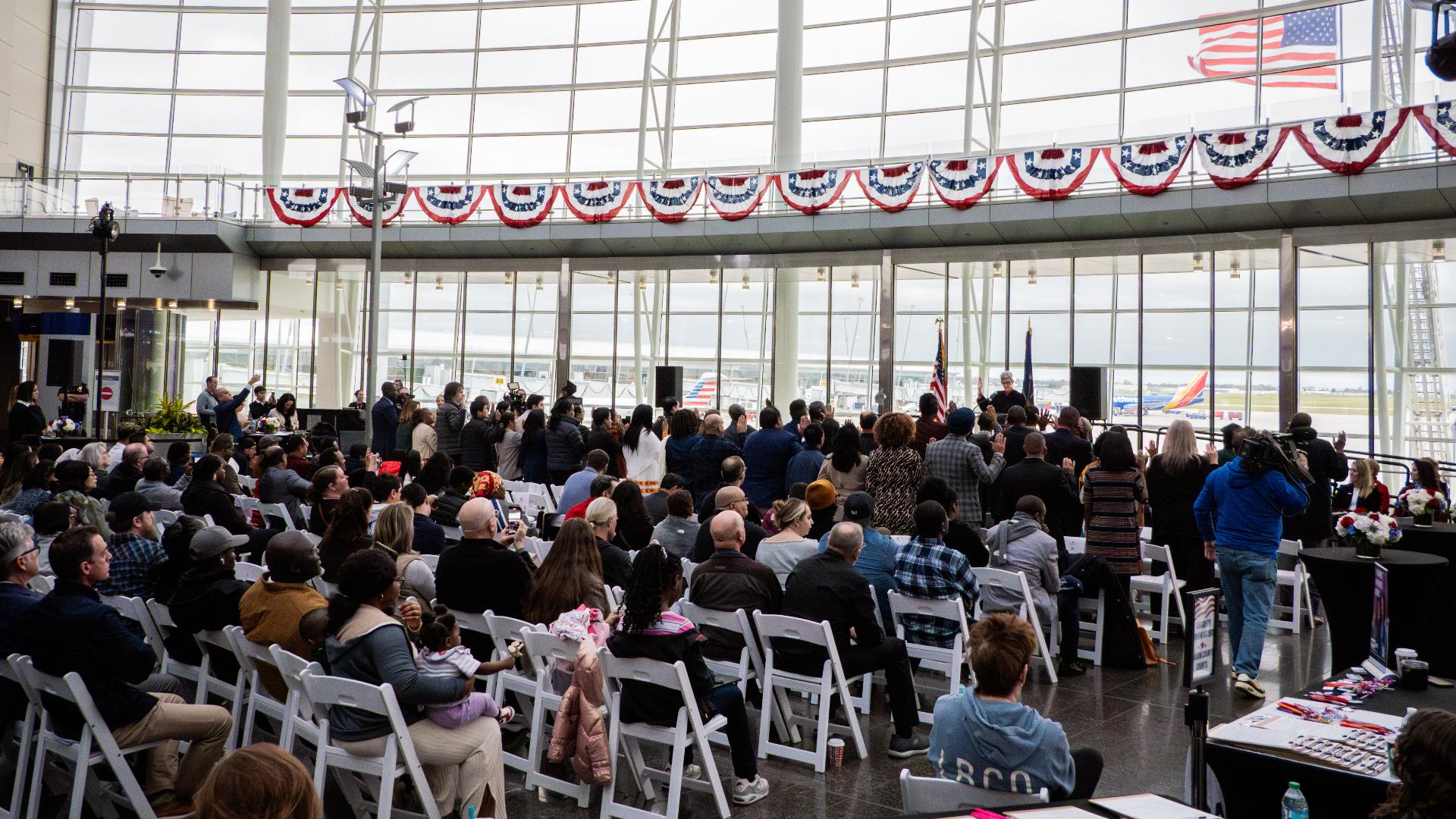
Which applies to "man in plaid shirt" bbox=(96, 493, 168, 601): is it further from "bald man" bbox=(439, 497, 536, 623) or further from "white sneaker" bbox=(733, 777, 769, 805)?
"white sneaker" bbox=(733, 777, 769, 805)

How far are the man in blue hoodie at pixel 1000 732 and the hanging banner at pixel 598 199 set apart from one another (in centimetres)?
1584

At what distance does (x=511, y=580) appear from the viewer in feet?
17.0

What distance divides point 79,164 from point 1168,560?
27.1 m

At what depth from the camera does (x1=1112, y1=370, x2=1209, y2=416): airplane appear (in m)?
17.4

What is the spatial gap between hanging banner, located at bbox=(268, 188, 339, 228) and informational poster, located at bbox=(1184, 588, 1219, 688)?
63.5 feet

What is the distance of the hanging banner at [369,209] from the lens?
19.5 metres

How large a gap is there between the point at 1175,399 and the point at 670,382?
892cm

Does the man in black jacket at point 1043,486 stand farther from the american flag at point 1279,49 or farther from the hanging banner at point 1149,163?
the american flag at point 1279,49

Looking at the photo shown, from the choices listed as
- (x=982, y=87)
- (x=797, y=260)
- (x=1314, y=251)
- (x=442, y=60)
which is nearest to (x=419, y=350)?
(x=442, y=60)

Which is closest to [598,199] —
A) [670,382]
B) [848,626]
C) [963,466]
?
[670,382]

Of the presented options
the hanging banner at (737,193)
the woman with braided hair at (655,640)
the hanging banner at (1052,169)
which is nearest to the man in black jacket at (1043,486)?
the woman with braided hair at (655,640)

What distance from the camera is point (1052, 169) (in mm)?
14680

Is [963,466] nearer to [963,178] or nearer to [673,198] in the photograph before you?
[963,178]

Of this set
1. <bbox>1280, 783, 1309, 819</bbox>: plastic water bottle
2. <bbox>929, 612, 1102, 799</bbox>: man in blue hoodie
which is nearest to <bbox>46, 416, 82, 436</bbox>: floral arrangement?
<bbox>929, 612, 1102, 799</bbox>: man in blue hoodie
